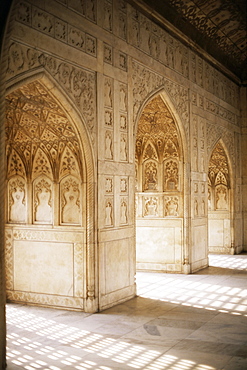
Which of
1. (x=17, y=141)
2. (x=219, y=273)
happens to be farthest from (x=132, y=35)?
(x=219, y=273)

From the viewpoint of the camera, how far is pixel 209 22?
1065 cm

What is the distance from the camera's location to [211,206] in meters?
15.1

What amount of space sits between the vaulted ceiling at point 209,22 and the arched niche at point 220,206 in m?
3.17

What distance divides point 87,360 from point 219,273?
6367mm

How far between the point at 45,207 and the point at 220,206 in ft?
26.7

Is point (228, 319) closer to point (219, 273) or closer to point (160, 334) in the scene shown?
A: point (160, 334)

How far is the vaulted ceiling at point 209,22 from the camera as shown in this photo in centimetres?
938

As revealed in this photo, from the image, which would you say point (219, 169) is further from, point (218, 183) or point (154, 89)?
point (154, 89)

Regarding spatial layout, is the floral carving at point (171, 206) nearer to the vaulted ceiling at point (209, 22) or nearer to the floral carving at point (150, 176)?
the floral carving at point (150, 176)

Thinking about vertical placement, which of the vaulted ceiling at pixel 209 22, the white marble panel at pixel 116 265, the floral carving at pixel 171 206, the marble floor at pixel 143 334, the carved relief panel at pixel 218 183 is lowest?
the marble floor at pixel 143 334

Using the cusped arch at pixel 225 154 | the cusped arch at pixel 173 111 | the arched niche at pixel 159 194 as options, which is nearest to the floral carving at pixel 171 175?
the arched niche at pixel 159 194

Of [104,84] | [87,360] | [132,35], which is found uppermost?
[132,35]

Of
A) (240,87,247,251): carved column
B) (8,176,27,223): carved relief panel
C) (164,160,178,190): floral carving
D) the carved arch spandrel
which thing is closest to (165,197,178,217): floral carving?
(164,160,178,190): floral carving

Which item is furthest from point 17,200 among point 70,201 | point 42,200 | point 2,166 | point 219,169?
point 219,169
